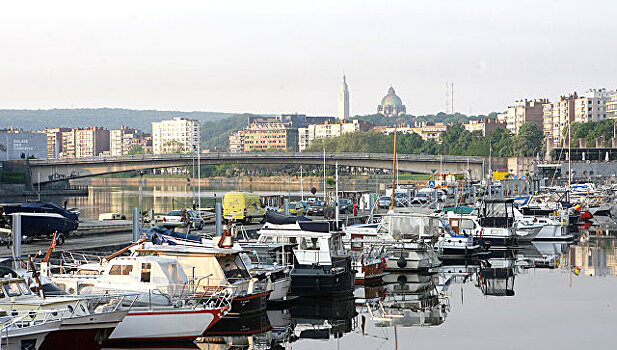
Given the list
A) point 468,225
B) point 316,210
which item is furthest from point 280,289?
point 316,210

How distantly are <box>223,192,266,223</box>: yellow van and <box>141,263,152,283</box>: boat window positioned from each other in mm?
28454

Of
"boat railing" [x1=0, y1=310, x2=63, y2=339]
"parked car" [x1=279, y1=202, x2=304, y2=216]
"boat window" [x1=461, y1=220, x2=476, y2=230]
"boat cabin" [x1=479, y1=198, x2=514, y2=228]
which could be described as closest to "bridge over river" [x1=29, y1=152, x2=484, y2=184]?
"parked car" [x1=279, y1=202, x2=304, y2=216]

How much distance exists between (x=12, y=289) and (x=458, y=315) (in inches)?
518

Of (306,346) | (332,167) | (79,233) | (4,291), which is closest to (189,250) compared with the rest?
(306,346)

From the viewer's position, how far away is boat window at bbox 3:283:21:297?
18.6 meters

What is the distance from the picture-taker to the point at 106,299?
1994 cm

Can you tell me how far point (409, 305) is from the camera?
92.5 feet

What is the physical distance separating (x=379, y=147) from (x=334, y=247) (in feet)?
500

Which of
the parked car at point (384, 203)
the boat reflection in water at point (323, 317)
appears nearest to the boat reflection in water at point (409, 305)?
the boat reflection in water at point (323, 317)

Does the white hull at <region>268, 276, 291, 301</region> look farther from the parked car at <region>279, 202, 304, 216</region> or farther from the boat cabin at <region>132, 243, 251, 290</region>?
the parked car at <region>279, 202, 304, 216</region>

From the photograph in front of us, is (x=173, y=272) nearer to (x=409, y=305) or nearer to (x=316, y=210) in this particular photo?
(x=409, y=305)

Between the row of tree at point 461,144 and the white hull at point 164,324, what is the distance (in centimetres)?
13960

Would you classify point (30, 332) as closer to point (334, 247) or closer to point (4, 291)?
point (4, 291)

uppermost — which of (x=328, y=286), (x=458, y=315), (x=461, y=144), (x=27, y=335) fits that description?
(x=461, y=144)
